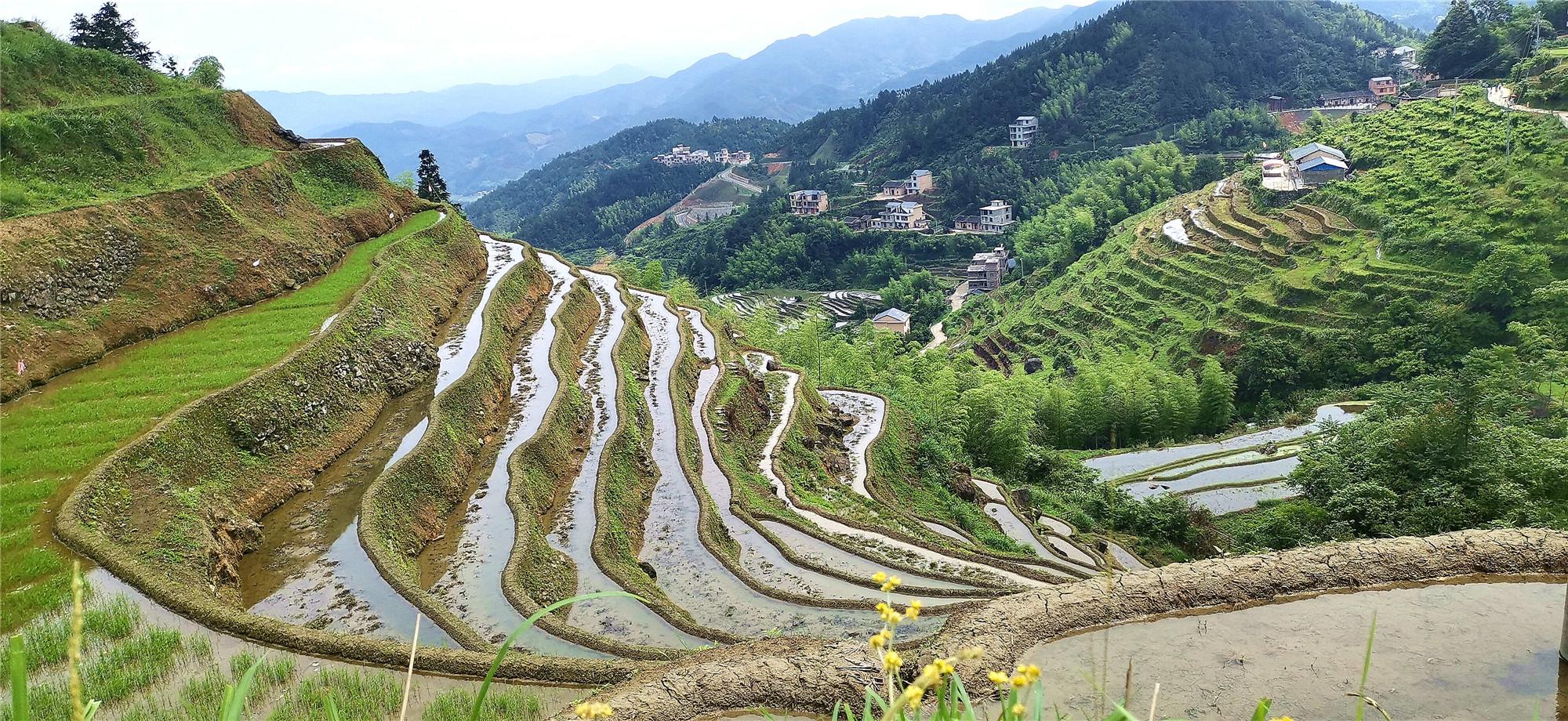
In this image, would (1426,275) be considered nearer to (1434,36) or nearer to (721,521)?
(721,521)

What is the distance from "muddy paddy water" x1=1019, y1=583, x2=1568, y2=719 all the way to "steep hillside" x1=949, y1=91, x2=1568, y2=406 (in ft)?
95.1

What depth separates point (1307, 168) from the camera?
45750 mm

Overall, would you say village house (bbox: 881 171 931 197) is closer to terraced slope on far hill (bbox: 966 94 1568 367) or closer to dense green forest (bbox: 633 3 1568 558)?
dense green forest (bbox: 633 3 1568 558)

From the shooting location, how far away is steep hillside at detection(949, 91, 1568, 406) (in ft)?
104

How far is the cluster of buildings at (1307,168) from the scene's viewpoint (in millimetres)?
45125

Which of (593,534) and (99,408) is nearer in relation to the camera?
(99,408)

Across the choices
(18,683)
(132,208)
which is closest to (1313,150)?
(132,208)

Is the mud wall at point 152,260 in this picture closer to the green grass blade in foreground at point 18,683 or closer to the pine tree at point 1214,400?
the green grass blade in foreground at point 18,683

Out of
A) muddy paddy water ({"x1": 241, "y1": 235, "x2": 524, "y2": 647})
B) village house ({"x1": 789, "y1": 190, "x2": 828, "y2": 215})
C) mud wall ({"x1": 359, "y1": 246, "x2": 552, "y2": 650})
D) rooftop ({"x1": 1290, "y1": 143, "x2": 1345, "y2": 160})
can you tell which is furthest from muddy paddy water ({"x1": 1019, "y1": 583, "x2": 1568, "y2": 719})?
village house ({"x1": 789, "y1": 190, "x2": 828, "y2": 215})

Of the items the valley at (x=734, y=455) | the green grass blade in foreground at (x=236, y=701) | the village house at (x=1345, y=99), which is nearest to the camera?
the green grass blade in foreground at (x=236, y=701)

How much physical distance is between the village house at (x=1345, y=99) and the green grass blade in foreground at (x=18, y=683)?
9207cm

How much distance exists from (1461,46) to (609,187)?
324 feet

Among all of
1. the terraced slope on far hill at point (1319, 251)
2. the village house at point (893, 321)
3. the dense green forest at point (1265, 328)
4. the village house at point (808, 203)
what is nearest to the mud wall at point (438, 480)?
the dense green forest at point (1265, 328)

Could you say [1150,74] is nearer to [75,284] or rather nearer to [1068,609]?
[75,284]
